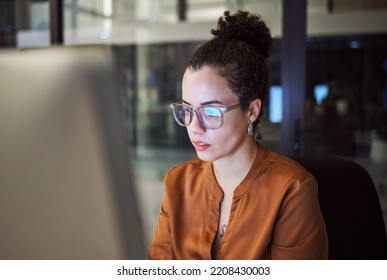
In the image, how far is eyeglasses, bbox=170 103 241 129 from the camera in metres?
1.05

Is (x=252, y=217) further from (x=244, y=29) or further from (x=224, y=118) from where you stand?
(x=244, y=29)

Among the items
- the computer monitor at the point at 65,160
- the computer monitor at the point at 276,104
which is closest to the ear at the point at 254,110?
the computer monitor at the point at 65,160

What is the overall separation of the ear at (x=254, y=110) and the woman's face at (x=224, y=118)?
0.04 ft

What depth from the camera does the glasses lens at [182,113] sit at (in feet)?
3.43

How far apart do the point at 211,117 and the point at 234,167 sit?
150 mm

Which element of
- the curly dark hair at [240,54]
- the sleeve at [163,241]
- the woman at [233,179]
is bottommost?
the sleeve at [163,241]

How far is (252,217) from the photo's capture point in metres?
1.02

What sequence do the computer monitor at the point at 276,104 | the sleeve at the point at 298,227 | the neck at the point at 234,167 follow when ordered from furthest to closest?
the computer monitor at the point at 276,104 < the neck at the point at 234,167 < the sleeve at the point at 298,227

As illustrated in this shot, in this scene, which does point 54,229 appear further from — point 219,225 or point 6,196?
point 219,225

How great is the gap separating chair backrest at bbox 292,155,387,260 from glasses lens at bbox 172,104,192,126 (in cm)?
43

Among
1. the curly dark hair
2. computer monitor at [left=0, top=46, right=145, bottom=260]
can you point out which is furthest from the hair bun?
computer monitor at [left=0, top=46, right=145, bottom=260]


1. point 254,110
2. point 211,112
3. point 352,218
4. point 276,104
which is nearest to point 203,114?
point 211,112

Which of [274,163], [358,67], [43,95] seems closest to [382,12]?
[358,67]

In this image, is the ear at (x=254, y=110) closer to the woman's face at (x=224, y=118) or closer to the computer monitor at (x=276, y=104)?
the woman's face at (x=224, y=118)
